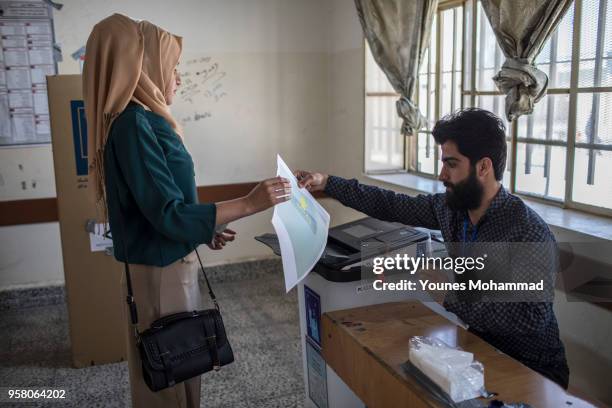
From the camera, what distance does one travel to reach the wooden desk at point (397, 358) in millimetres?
1204

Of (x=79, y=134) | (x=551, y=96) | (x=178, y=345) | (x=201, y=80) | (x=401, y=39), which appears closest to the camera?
(x=178, y=345)

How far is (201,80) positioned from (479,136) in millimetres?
2797

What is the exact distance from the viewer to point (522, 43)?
2.43 m

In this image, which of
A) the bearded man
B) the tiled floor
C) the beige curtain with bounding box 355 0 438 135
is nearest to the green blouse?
the bearded man

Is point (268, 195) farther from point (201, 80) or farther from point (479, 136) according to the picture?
point (201, 80)

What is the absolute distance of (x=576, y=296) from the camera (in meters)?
2.26

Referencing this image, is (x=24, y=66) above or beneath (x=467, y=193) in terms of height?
above

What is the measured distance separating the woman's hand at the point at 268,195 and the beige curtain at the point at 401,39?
2104 millimetres

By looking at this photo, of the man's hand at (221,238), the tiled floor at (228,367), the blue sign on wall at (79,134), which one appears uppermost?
the blue sign on wall at (79,134)

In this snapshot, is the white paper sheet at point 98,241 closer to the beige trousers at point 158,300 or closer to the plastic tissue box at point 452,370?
the beige trousers at point 158,300

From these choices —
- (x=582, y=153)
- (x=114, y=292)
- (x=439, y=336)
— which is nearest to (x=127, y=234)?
(x=439, y=336)

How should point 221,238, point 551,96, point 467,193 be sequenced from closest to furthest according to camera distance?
point 467,193 → point 221,238 → point 551,96

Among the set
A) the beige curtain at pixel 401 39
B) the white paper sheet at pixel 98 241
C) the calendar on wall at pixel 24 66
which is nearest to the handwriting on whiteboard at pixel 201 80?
the calendar on wall at pixel 24 66

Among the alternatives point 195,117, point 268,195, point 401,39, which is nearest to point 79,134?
point 195,117
